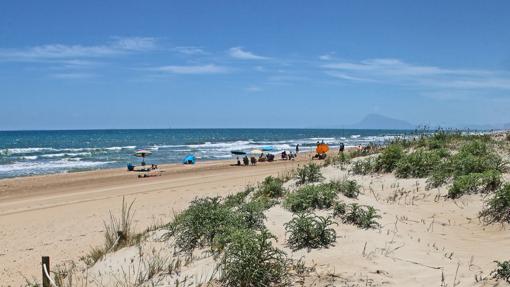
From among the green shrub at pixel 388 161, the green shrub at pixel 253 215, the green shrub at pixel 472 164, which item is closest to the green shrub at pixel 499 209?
the green shrub at pixel 472 164

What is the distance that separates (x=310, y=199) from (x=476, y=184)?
286 centimetres

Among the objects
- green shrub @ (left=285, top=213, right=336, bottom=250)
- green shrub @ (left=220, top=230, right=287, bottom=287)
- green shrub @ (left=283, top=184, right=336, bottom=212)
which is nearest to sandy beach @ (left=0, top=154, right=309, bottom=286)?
green shrub @ (left=283, top=184, right=336, bottom=212)

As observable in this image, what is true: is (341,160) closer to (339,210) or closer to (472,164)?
(472,164)

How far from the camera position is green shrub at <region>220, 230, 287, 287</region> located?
187 inches

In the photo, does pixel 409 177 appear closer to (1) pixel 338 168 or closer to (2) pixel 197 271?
(1) pixel 338 168

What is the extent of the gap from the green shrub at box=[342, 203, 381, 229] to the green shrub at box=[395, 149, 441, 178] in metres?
3.13

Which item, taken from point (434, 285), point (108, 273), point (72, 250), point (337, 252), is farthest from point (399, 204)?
point (72, 250)

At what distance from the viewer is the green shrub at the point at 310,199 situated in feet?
24.0

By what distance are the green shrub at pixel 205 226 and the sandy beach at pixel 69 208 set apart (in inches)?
111

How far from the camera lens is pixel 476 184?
26.0 ft

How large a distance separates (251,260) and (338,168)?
6.76 meters

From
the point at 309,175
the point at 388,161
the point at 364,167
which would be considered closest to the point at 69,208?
the point at 309,175

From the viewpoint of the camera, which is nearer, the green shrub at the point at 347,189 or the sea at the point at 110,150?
the green shrub at the point at 347,189

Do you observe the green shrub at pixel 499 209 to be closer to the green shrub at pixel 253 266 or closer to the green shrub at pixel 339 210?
the green shrub at pixel 339 210
